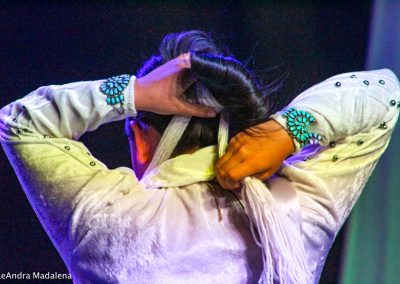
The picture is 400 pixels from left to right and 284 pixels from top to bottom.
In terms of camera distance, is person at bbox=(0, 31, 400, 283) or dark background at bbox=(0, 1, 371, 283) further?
dark background at bbox=(0, 1, 371, 283)

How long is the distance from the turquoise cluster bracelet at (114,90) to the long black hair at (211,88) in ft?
0.28

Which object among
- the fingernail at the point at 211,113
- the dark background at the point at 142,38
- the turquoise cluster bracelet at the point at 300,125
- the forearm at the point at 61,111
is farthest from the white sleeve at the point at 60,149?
the dark background at the point at 142,38

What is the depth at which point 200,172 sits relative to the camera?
801 mm

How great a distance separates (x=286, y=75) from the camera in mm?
1510

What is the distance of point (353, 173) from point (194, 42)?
0.28 metres

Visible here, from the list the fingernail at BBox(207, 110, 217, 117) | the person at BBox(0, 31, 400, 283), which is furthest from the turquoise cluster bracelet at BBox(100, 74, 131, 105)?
the fingernail at BBox(207, 110, 217, 117)

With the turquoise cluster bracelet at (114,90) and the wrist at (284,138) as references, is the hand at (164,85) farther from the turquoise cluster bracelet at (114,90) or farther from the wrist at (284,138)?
the wrist at (284,138)

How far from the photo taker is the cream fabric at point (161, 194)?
0.74m

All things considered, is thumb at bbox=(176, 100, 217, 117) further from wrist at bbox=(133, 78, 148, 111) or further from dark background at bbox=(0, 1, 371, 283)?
dark background at bbox=(0, 1, 371, 283)

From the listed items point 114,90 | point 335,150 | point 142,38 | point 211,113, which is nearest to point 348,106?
point 335,150

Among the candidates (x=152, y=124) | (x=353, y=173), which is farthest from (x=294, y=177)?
(x=152, y=124)

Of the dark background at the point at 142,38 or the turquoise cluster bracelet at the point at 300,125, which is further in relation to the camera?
the dark background at the point at 142,38

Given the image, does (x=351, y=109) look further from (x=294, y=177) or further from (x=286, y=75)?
(x=286, y=75)

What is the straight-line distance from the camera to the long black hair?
758 mm
